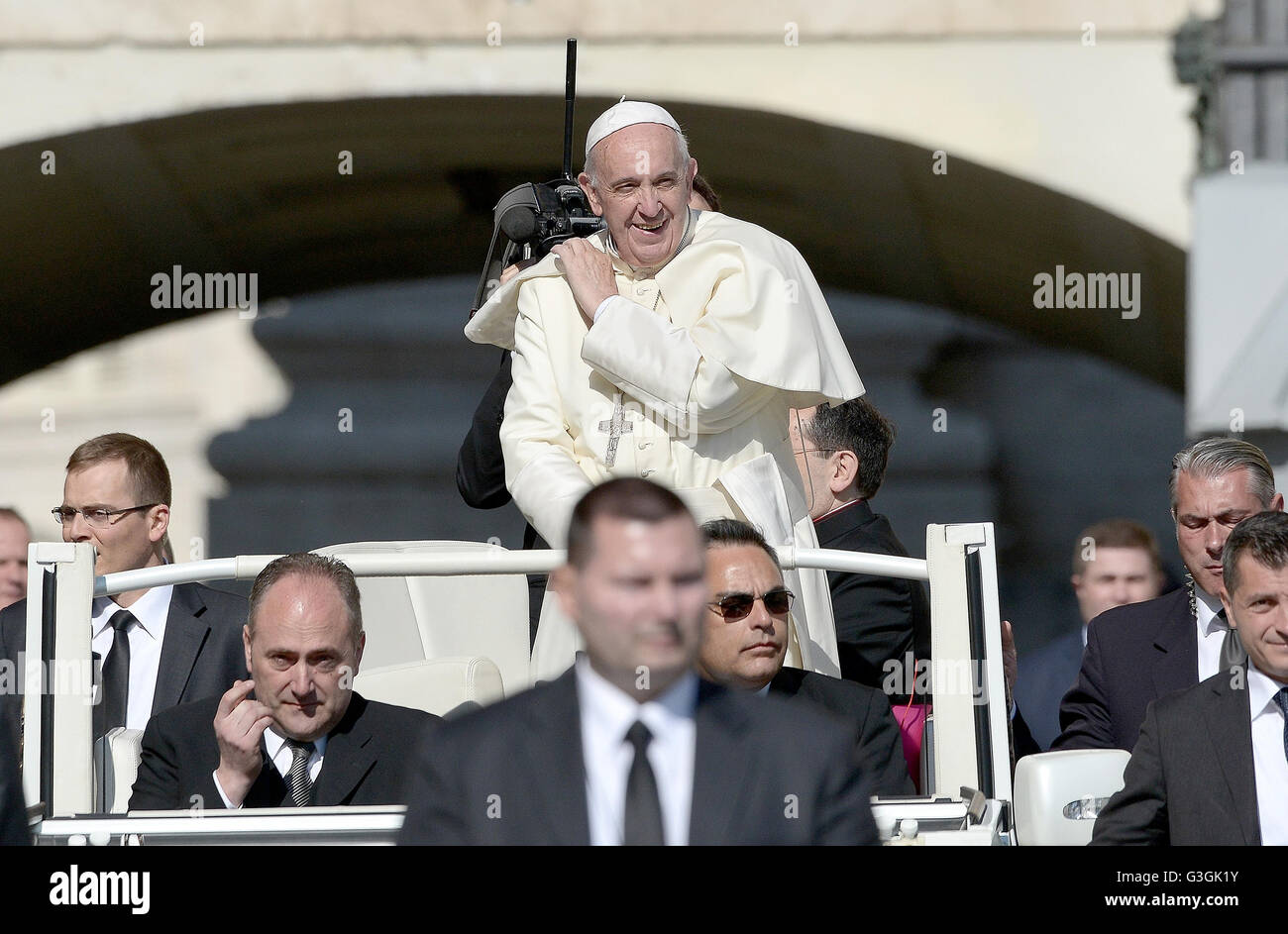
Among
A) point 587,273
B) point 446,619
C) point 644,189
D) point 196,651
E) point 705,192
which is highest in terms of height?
point 705,192

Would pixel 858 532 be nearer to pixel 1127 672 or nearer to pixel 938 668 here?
pixel 1127 672

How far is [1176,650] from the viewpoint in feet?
12.1

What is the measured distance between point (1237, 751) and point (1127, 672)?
71cm

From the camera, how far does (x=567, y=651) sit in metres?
3.67

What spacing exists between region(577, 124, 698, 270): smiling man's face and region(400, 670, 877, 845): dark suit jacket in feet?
4.99

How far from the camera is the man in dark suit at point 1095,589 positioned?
5.28 meters

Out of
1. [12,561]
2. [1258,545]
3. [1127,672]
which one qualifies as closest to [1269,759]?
[1258,545]

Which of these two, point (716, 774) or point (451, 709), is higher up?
point (451, 709)

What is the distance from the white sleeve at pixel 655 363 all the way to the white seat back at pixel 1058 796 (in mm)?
1022

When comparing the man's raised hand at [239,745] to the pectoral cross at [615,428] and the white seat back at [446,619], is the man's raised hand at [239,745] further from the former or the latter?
the white seat back at [446,619]

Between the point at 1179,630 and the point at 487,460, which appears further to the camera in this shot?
the point at 487,460

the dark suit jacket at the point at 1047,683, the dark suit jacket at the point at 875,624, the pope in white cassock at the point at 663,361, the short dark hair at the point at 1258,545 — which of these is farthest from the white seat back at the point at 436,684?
the dark suit jacket at the point at 1047,683

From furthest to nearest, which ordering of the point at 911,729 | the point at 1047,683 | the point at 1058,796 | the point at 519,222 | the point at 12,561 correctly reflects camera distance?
1. the point at 1047,683
2. the point at 12,561
3. the point at 519,222
4. the point at 911,729
5. the point at 1058,796

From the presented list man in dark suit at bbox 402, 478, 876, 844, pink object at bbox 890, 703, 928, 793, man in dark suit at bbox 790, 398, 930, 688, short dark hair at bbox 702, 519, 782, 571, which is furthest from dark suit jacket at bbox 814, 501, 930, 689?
man in dark suit at bbox 402, 478, 876, 844
